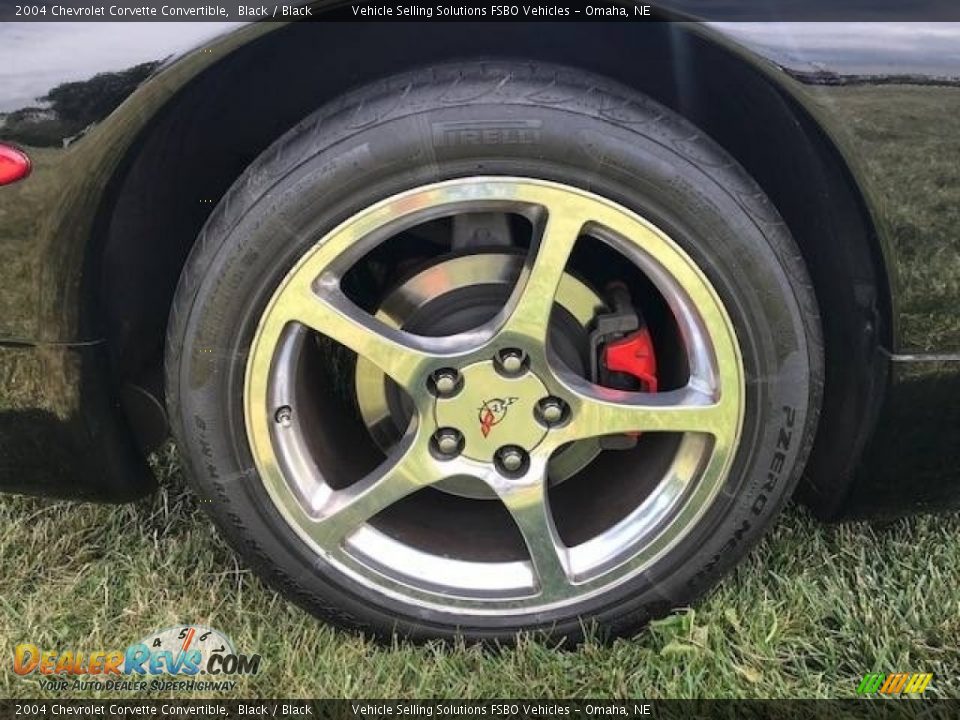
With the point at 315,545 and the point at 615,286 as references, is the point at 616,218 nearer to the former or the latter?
the point at 615,286

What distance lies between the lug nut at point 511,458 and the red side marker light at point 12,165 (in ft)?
3.11

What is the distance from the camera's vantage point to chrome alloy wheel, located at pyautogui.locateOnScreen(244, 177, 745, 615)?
5.59 feet

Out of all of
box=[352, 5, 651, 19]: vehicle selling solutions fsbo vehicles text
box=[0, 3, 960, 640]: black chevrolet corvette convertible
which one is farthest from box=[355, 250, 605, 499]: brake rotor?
box=[352, 5, 651, 19]: vehicle selling solutions fsbo vehicles text

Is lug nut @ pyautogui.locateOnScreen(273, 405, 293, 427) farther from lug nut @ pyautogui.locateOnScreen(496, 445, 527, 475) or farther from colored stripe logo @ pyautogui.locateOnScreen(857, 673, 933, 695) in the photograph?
colored stripe logo @ pyautogui.locateOnScreen(857, 673, 933, 695)

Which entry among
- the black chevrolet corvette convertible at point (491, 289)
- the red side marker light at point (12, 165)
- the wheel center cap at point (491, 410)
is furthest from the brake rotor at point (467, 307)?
the red side marker light at point (12, 165)

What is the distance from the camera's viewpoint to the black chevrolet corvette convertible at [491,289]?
160cm

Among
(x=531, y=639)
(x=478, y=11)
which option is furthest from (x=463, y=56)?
(x=531, y=639)

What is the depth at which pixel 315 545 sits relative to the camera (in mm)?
1913

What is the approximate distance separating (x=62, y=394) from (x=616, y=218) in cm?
104

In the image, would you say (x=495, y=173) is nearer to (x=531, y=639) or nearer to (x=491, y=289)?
(x=491, y=289)

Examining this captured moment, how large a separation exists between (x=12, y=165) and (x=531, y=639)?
126 cm

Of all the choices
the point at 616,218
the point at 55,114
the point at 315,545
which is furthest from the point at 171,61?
the point at 315,545

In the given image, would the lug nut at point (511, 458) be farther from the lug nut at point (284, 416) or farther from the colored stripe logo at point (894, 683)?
the colored stripe logo at point (894, 683)

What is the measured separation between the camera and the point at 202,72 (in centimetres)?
160
